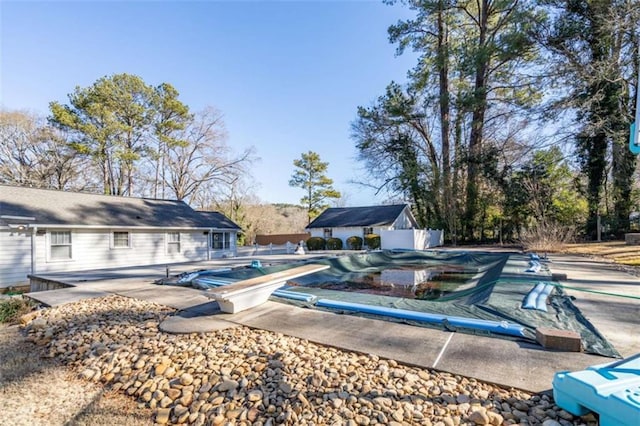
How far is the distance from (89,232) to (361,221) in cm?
1401

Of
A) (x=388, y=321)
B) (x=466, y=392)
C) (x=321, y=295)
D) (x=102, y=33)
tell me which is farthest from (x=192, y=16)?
(x=466, y=392)

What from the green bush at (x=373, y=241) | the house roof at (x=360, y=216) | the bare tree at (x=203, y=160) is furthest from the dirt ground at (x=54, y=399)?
the bare tree at (x=203, y=160)

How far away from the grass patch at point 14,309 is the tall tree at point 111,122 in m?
15.0

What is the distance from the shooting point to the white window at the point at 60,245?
31.6 ft

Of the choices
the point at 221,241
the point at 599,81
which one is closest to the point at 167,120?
the point at 221,241

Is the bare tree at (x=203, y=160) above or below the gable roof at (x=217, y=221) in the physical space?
above

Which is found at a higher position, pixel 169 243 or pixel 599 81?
pixel 599 81

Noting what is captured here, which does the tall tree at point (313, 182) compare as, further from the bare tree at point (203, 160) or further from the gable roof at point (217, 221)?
the gable roof at point (217, 221)

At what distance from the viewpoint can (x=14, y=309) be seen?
4.68 metres

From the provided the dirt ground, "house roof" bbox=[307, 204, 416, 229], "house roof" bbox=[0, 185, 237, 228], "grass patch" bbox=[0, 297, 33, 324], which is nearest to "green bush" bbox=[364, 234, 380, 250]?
"house roof" bbox=[307, 204, 416, 229]

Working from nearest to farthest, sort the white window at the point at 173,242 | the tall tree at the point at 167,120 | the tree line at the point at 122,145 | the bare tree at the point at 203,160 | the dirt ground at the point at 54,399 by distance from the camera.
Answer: the dirt ground at the point at 54,399 → the white window at the point at 173,242 → the tree line at the point at 122,145 → the tall tree at the point at 167,120 → the bare tree at the point at 203,160

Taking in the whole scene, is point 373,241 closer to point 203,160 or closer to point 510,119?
point 510,119

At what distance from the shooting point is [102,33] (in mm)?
9172

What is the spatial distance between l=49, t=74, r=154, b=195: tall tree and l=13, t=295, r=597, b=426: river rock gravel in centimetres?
1773
